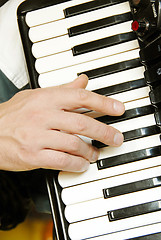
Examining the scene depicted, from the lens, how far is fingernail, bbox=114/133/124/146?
790 mm

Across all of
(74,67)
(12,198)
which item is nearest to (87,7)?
(74,67)

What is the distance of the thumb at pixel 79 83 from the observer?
0.81 m

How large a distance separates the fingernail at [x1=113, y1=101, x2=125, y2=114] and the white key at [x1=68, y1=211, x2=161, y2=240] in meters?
0.28

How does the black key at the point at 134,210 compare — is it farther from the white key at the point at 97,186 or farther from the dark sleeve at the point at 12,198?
the dark sleeve at the point at 12,198

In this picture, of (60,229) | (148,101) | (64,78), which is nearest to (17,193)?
(60,229)

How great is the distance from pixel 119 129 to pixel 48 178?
239mm

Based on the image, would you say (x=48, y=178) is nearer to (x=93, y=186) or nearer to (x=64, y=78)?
(x=93, y=186)

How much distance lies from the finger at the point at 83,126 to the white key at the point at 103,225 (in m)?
0.21

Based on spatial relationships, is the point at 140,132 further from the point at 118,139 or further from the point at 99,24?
the point at 99,24

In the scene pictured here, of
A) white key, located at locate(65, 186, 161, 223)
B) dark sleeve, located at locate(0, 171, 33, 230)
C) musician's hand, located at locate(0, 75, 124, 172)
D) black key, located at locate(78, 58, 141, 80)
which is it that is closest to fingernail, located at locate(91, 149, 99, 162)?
musician's hand, located at locate(0, 75, 124, 172)

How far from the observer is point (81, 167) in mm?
806

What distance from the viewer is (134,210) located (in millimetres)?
805

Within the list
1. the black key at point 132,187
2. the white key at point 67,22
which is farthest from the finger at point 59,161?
the white key at point 67,22

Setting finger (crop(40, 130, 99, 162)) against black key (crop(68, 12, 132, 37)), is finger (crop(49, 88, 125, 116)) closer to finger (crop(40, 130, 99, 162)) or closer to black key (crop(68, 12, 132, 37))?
finger (crop(40, 130, 99, 162))
